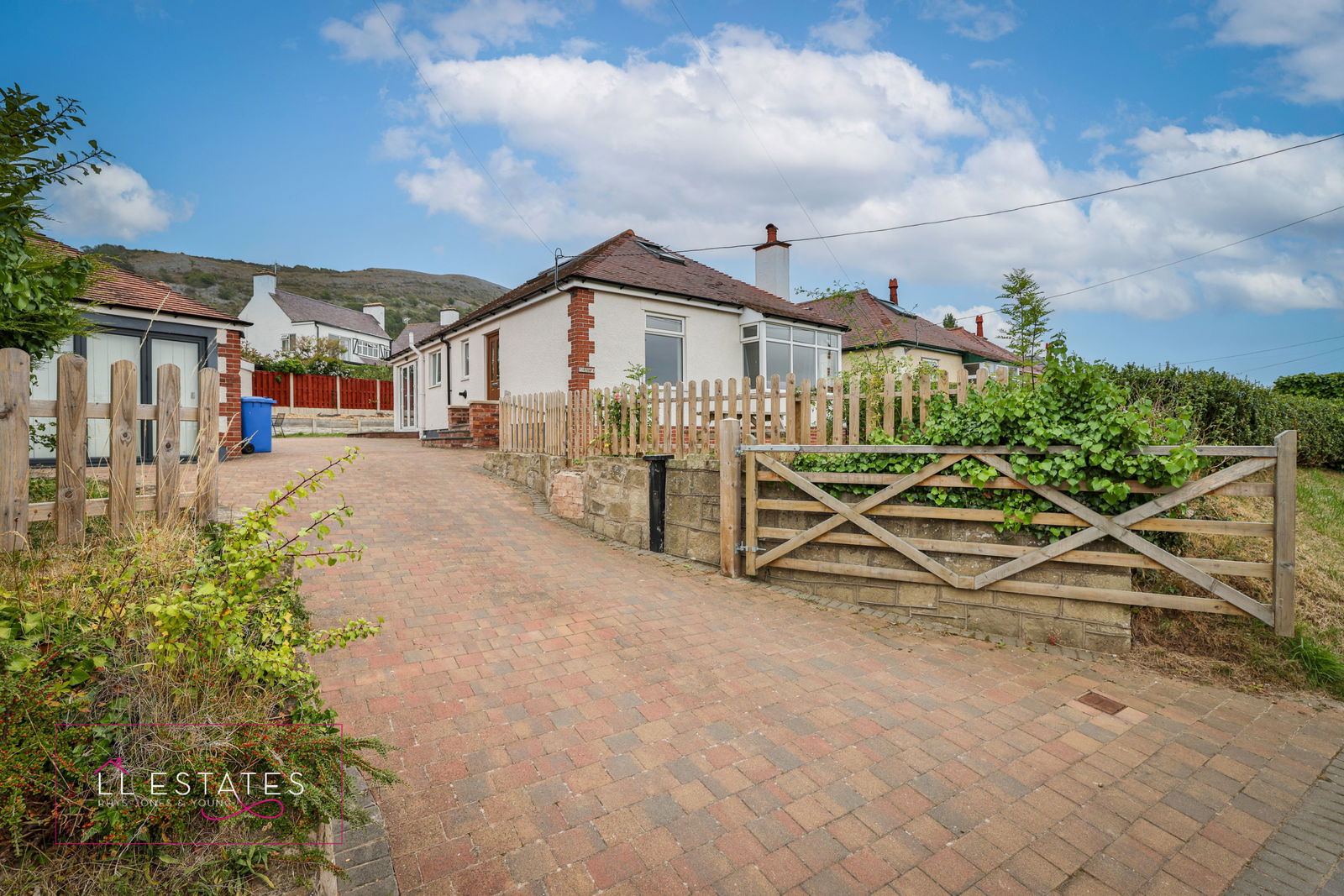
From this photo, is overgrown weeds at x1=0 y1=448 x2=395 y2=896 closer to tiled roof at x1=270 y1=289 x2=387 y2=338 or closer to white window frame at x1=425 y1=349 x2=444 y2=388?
white window frame at x1=425 y1=349 x2=444 y2=388

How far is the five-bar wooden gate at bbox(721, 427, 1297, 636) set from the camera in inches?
173

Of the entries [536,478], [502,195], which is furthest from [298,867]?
[502,195]

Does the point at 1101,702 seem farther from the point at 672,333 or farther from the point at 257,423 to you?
the point at 257,423

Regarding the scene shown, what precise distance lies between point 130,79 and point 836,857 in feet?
34.4

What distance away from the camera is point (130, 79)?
7031 mm

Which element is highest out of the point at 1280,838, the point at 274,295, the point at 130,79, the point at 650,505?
the point at 274,295

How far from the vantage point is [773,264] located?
20203 mm

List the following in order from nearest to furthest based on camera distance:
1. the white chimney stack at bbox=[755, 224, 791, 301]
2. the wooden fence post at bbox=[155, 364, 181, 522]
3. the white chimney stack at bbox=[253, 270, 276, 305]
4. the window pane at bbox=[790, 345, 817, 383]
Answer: the wooden fence post at bbox=[155, 364, 181, 522] < the window pane at bbox=[790, 345, 817, 383] < the white chimney stack at bbox=[755, 224, 791, 301] < the white chimney stack at bbox=[253, 270, 276, 305]

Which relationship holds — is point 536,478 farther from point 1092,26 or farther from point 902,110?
point 1092,26

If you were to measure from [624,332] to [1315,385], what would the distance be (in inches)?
799

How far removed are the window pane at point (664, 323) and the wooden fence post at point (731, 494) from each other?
9.07m

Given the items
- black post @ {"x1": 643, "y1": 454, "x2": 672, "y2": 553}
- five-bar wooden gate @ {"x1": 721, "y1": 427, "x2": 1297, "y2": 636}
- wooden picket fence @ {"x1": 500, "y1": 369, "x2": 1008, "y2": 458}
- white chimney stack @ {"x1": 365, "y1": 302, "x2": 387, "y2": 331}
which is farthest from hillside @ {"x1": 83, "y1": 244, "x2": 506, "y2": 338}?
five-bar wooden gate @ {"x1": 721, "y1": 427, "x2": 1297, "y2": 636}

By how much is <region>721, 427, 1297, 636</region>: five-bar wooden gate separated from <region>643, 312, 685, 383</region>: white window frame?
353 inches

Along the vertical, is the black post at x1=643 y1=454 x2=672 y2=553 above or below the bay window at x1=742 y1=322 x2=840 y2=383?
below
